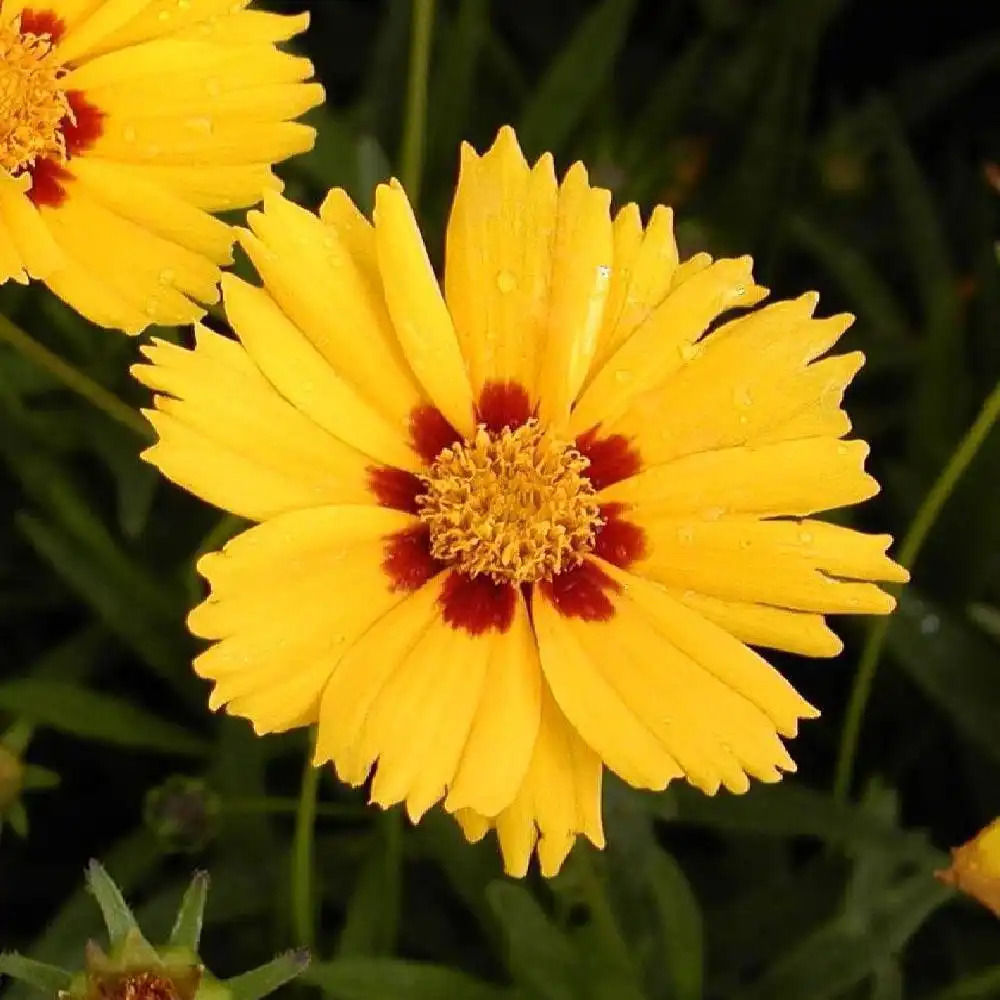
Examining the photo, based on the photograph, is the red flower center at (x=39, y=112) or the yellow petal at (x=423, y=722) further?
the red flower center at (x=39, y=112)

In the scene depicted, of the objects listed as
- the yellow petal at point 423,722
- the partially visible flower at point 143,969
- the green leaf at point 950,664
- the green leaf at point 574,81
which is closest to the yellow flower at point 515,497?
the yellow petal at point 423,722

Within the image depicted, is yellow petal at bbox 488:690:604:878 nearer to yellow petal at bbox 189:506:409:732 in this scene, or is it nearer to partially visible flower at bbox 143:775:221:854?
yellow petal at bbox 189:506:409:732

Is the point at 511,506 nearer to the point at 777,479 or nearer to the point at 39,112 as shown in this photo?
the point at 777,479

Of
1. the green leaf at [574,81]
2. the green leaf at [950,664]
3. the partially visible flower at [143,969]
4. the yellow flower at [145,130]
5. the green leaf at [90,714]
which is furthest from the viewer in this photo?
the green leaf at [574,81]

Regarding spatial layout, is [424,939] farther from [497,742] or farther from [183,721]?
[497,742]

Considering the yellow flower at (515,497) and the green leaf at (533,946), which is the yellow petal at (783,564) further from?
the green leaf at (533,946)

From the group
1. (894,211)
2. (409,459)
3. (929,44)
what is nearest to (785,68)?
(894,211)

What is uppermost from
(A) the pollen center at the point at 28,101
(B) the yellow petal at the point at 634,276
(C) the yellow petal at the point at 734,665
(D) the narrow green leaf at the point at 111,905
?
(B) the yellow petal at the point at 634,276
